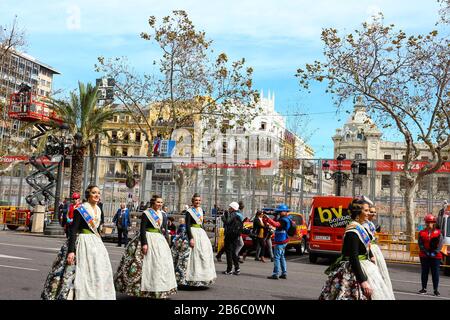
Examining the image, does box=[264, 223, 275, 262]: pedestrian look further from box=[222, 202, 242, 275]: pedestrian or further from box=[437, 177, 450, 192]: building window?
box=[437, 177, 450, 192]: building window

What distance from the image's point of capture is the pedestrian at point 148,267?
8.01 meters

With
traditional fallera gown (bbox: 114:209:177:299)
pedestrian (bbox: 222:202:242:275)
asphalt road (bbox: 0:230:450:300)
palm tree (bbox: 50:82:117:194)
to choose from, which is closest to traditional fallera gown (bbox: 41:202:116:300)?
traditional fallera gown (bbox: 114:209:177:299)

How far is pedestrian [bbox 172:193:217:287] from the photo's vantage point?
9.50 meters

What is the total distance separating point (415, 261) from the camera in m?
20.0

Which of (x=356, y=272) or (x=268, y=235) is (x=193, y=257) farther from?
(x=268, y=235)

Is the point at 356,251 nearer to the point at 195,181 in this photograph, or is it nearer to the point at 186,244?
the point at 186,244

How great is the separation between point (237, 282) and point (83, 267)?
4.90 m

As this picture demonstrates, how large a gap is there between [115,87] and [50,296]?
2465cm

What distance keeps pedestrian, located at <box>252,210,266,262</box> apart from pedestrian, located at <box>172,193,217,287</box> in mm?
6832

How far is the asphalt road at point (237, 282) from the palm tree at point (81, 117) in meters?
11.2

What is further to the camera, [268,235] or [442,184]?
[442,184]

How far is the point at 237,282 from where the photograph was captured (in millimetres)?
10914

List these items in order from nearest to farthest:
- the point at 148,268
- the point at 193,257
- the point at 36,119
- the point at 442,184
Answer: the point at 148,268 → the point at 193,257 → the point at 36,119 → the point at 442,184

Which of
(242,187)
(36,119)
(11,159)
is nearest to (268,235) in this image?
(242,187)
